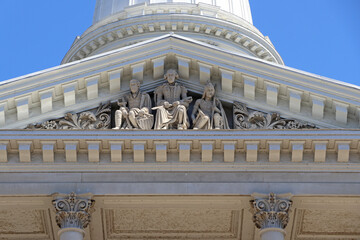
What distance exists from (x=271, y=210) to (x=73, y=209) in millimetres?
4485

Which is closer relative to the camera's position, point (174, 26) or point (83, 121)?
point (83, 121)

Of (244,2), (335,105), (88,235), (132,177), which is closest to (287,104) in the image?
(335,105)

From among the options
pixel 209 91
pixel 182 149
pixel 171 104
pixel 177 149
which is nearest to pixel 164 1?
pixel 209 91

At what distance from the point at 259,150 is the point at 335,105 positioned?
89.5 inches

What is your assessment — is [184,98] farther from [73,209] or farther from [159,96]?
[73,209]

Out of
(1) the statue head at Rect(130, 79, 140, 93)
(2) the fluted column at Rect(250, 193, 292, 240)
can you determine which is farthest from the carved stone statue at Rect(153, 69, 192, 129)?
(2) the fluted column at Rect(250, 193, 292, 240)

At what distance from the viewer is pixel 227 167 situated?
21.4 meters

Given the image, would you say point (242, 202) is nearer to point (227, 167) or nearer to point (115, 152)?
point (227, 167)

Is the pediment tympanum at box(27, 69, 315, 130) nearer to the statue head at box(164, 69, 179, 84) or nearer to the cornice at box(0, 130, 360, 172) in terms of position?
the statue head at box(164, 69, 179, 84)

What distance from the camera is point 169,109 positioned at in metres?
22.4

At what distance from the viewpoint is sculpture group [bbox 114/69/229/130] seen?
867 inches

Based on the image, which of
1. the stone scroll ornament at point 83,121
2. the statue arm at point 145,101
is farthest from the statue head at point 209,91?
the stone scroll ornament at point 83,121

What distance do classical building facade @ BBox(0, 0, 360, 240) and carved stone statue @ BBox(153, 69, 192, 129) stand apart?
0.10 ft

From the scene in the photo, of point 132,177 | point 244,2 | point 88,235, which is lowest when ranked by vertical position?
point 88,235
